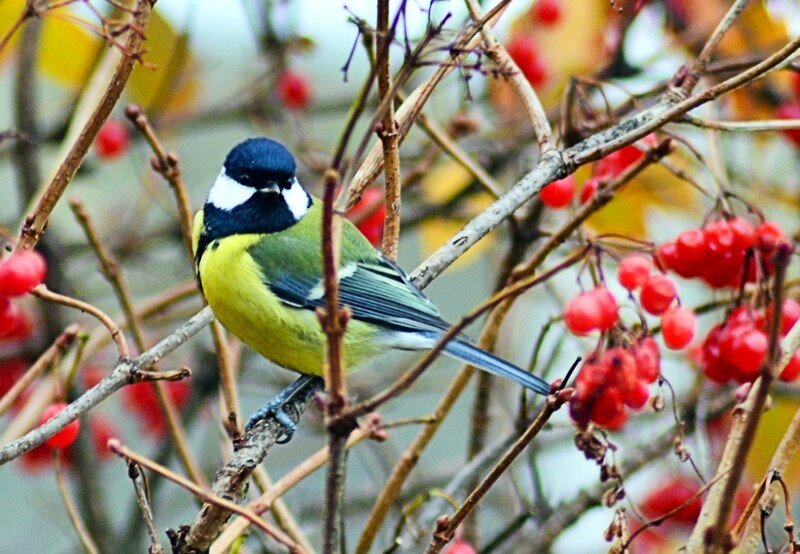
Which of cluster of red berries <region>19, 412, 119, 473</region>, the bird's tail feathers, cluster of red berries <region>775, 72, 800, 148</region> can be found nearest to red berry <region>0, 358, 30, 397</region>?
cluster of red berries <region>19, 412, 119, 473</region>

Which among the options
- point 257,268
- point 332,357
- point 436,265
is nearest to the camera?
point 332,357

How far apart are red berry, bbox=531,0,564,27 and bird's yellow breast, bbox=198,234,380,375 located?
1.34 meters

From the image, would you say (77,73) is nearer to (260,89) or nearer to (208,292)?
(260,89)

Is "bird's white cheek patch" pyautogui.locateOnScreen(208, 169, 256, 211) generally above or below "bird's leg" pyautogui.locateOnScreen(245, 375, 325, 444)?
above

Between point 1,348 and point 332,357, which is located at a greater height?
point 1,348

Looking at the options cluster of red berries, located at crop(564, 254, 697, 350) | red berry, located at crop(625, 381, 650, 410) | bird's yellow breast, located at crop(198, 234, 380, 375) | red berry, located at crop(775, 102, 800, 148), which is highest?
red berry, located at crop(775, 102, 800, 148)

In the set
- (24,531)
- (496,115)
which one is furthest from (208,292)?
(24,531)

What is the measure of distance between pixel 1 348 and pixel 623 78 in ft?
6.16

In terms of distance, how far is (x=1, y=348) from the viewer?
9.71 feet

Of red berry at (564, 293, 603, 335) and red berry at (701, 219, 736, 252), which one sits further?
red berry at (701, 219, 736, 252)

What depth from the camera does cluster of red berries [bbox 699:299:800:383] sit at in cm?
162

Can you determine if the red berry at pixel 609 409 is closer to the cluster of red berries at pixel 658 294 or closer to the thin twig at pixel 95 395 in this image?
the cluster of red berries at pixel 658 294

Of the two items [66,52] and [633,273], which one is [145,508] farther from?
[66,52]

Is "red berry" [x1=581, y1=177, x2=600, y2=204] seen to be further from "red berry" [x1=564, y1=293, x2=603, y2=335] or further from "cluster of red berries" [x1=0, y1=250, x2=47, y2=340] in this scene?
"cluster of red berries" [x1=0, y1=250, x2=47, y2=340]
